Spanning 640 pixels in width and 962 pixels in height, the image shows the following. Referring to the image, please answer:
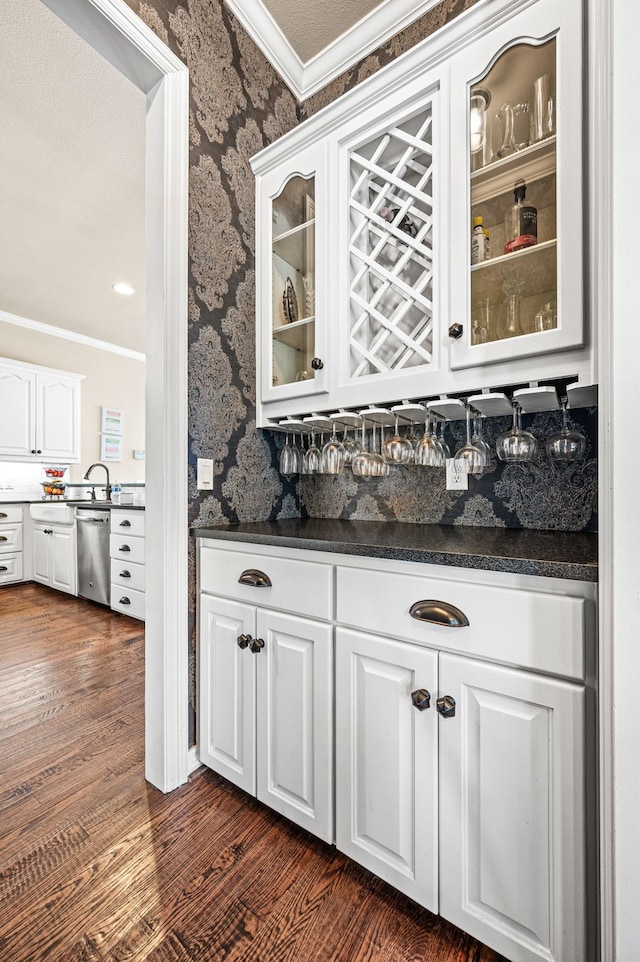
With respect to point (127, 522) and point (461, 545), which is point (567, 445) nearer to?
point (461, 545)

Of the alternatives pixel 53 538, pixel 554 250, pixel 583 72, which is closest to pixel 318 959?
pixel 554 250

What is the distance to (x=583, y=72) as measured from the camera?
1080 mm

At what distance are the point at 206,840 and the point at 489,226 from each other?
2.00 meters

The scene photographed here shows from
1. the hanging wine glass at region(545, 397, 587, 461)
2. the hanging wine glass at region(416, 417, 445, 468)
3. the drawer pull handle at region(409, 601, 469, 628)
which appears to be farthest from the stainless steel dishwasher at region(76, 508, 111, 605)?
the hanging wine glass at region(545, 397, 587, 461)

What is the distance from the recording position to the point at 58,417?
512cm

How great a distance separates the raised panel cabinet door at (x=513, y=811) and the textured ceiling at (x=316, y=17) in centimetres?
256

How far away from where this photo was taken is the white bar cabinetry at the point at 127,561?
3180 millimetres

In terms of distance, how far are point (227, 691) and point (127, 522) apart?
7.29ft

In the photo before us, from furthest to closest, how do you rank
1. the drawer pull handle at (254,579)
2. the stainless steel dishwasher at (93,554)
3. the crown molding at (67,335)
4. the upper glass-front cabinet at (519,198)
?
the crown molding at (67,335) → the stainless steel dishwasher at (93,554) → the drawer pull handle at (254,579) → the upper glass-front cabinet at (519,198)

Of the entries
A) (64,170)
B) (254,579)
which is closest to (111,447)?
(64,170)

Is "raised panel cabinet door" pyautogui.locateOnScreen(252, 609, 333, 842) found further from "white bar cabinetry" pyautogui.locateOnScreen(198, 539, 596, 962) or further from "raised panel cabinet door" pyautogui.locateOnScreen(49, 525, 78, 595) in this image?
"raised panel cabinet door" pyautogui.locateOnScreen(49, 525, 78, 595)

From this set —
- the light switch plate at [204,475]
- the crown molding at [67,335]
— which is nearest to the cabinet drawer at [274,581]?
the light switch plate at [204,475]

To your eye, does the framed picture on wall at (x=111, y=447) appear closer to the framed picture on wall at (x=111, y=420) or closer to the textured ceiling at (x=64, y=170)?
the framed picture on wall at (x=111, y=420)

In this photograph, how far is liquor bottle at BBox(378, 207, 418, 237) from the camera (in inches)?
56.3
